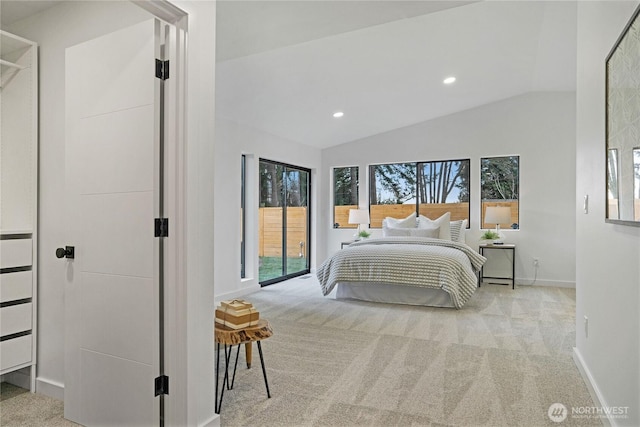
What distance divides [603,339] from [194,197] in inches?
88.5

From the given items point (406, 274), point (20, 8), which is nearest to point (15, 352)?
point (20, 8)

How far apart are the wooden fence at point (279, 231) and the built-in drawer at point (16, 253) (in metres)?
3.55

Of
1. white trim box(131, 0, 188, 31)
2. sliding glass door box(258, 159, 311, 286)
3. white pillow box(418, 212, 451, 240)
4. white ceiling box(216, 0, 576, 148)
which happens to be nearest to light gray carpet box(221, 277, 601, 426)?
white pillow box(418, 212, 451, 240)

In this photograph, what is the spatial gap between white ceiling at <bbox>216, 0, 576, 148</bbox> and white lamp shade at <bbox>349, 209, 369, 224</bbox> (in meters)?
1.56

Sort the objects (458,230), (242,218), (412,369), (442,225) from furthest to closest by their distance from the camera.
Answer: (458,230)
(442,225)
(242,218)
(412,369)

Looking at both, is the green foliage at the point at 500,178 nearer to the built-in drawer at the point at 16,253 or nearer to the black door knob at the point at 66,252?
the black door knob at the point at 66,252

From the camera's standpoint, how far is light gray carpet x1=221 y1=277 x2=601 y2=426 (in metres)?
2.11

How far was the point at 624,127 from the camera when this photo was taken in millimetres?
1651

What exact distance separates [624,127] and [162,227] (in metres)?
2.11

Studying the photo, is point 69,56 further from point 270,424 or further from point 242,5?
point 270,424

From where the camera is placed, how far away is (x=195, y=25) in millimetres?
1859

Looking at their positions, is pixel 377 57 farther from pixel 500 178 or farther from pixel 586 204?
pixel 500 178

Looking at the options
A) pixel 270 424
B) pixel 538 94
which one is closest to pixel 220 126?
pixel 270 424

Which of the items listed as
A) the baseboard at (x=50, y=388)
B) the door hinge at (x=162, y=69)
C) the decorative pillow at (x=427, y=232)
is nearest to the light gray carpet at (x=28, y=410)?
the baseboard at (x=50, y=388)
